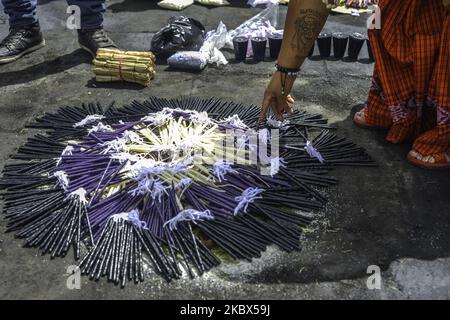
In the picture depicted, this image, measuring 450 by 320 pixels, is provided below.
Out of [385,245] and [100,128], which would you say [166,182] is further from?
[385,245]

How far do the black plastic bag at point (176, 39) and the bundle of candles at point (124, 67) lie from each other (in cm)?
56

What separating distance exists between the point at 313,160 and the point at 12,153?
204 cm

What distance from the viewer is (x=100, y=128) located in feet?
10.8

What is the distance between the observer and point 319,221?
8.42 feet

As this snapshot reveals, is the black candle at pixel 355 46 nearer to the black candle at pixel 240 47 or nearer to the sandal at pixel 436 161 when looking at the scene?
the black candle at pixel 240 47

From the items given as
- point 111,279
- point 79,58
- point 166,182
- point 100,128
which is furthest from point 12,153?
point 79,58

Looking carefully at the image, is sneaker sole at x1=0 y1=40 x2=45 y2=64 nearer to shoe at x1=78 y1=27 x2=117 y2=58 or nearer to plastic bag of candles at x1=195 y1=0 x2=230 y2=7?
shoe at x1=78 y1=27 x2=117 y2=58

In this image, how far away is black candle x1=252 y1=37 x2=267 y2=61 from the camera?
15.3ft

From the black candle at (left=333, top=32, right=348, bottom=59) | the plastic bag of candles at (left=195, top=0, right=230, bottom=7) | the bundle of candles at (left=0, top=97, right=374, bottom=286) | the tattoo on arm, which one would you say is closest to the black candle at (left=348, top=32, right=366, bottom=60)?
the black candle at (left=333, top=32, right=348, bottom=59)

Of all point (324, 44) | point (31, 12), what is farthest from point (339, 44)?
point (31, 12)

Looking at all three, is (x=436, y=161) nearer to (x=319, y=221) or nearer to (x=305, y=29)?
(x=319, y=221)

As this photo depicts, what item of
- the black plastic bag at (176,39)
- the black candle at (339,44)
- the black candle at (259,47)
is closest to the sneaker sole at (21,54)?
the black plastic bag at (176,39)

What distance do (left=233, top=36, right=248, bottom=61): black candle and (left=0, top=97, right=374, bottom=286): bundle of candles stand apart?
1.30 metres
